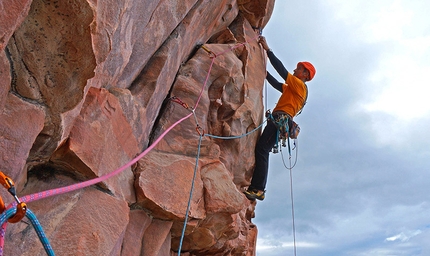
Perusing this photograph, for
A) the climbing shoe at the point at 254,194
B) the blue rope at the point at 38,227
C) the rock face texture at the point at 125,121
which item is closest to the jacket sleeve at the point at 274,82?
the rock face texture at the point at 125,121

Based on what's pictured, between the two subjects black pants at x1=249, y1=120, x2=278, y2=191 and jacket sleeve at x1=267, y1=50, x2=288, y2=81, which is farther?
jacket sleeve at x1=267, y1=50, x2=288, y2=81

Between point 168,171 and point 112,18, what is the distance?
235cm

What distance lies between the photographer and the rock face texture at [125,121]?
8.02 ft

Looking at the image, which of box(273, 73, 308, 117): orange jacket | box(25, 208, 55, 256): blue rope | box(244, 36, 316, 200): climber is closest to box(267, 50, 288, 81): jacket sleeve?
box(244, 36, 316, 200): climber

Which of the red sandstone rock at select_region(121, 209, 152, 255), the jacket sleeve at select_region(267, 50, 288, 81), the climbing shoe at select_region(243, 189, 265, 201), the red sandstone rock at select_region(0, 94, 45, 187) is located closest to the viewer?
the red sandstone rock at select_region(0, 94, 45, 187)

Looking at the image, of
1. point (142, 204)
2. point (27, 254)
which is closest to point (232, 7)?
point (142, 204)

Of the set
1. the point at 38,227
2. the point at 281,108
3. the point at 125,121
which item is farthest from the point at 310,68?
the point at 38,227

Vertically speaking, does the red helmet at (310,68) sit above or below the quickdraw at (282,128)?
above

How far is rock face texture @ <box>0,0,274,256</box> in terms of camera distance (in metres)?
2.45

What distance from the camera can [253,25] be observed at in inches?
372

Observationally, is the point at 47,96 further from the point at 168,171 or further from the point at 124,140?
the point at 168,171

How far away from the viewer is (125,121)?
13.1 ft

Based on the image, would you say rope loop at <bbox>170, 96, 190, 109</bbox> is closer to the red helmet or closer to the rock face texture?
the rock face texture

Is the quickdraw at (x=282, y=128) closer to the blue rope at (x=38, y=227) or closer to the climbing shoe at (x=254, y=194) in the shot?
the climbing shoe at (x=254, y=194)
